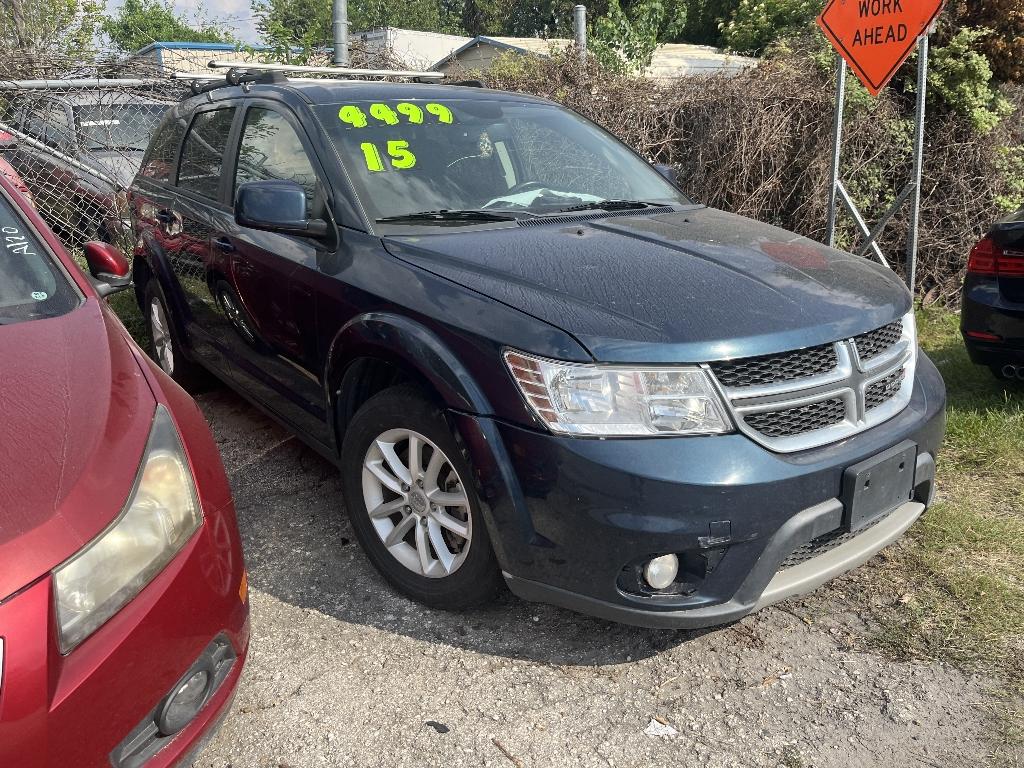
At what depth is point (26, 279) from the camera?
259cm

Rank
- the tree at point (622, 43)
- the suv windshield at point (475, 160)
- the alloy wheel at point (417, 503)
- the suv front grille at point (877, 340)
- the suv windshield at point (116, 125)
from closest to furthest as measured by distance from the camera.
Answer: the suv front grille at point (877, 340), the alloy wheel at point (417, 503), the suv windshield at point (475, 160), the suv windshield at point (116, 125), the tree at point (622, 43)

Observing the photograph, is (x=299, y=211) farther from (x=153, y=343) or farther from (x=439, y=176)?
(x=153, y=343)

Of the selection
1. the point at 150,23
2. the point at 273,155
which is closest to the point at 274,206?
the point at 273,155

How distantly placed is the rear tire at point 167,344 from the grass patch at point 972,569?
3725 millimetres

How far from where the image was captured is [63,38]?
10.7 m

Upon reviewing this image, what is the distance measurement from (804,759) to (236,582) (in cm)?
154

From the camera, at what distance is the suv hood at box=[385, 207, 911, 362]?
225cm

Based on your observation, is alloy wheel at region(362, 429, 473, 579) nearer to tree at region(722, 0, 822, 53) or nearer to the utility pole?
the utility pole

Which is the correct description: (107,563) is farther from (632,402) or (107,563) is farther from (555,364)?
(632,402)

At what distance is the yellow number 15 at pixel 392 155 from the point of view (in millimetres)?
3168

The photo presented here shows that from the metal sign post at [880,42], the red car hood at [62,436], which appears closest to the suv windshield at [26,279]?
the red car hood at [62,436]

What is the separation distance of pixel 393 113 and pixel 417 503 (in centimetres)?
162

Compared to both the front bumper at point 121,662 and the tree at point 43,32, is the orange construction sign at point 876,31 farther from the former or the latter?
the tree at point 43,32

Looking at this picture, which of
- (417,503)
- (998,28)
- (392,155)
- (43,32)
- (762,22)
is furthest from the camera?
(762,22)
